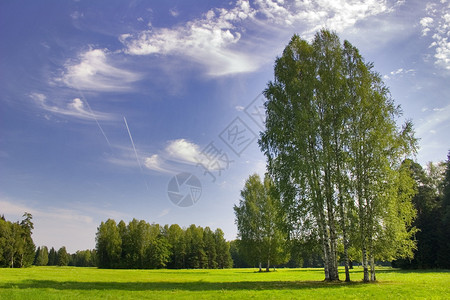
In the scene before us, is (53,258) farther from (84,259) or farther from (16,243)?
(16,243)

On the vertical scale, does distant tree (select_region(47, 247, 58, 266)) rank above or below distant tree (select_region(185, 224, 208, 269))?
below

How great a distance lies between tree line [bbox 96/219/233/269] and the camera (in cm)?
9225

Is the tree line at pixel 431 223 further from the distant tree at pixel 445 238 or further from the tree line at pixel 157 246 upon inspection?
the tree line at pixel 157 246

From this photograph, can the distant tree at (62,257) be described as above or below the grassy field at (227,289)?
below

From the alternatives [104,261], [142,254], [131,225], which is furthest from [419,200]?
[104,261]

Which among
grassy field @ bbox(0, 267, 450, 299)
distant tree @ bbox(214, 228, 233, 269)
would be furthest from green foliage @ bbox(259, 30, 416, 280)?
distant tree @ bbox(214, 228, 233, 269)

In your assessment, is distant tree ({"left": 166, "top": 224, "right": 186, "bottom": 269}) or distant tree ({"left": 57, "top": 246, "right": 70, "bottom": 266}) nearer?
distant tree ({"left": 166, "top": 224, "right": 186, "bottom": 269})

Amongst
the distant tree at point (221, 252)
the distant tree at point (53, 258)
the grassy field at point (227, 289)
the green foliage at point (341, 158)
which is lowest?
the distant tree at point (53, 258)

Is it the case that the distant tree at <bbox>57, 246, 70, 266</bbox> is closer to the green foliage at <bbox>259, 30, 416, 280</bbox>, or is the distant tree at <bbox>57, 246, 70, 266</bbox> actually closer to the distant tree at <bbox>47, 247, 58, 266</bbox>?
the distant tree at <bbox>47, 247, 58, 266</bbox>

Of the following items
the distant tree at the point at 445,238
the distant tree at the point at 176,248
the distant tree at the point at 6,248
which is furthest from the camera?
the distant tree at the point at 176,248

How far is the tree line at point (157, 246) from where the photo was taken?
3632 inches

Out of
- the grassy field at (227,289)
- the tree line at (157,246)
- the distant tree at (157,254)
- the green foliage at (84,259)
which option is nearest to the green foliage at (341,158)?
the grassy field at (227,289)

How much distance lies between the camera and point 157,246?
304 feet

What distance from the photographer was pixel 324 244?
75.9 feet
